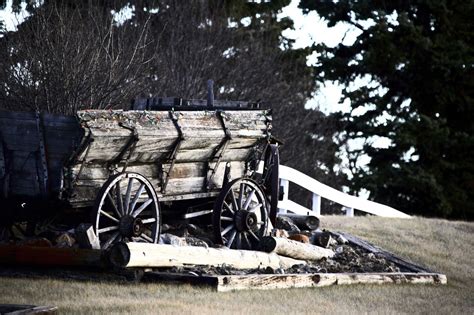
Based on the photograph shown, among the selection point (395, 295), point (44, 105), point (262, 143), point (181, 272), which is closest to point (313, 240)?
point (262, 143)

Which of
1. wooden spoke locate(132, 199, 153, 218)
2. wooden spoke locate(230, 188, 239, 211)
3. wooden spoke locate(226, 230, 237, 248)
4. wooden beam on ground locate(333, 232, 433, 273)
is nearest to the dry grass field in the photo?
wooden beam on ground locate(333, 232, 433, 273)

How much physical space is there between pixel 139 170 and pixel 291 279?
88.3 inches

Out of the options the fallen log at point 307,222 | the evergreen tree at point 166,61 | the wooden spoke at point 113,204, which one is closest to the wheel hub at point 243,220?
the wooden spoke at point 113,204

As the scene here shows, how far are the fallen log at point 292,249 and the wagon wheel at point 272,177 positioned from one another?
955mm

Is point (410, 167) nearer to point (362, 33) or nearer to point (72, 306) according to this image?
point (362, 33)

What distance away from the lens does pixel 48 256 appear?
39.9 feet

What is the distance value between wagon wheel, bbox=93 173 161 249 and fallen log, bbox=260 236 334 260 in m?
1.53

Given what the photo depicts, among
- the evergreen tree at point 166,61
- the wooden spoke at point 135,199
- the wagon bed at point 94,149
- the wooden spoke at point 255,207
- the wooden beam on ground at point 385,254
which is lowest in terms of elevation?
the wooden beam on ground at point 385,254

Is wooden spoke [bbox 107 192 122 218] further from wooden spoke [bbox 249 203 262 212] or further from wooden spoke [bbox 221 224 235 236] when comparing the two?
wooden spoke [bbox 249 203 262 212]

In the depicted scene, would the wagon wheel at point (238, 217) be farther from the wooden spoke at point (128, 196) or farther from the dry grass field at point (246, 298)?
the dry grass field at point (246, 298)

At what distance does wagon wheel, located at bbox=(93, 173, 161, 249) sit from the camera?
12.4 metres

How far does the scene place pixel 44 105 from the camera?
18141mm

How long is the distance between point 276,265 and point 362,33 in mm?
18879

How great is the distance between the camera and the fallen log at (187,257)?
11.7m
